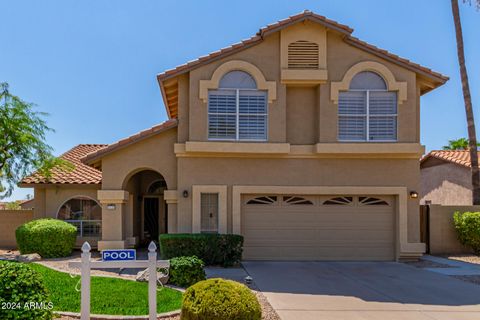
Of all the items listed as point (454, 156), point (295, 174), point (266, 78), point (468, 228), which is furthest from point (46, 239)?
point (454, 156)

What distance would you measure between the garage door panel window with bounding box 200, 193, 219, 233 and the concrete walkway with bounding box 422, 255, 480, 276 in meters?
7.12

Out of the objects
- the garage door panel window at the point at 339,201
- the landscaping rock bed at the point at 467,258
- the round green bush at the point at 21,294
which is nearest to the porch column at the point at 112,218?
the garage door panel window at the point at 339,201

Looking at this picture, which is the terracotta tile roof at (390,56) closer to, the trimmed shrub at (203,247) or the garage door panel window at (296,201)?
the garage door panel window at (296,201)

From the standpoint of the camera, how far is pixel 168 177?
15.9 metres

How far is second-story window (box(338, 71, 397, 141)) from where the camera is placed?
52.3 feet

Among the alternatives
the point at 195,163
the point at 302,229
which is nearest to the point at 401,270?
the point at 302,229

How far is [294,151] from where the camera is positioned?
15.7 m

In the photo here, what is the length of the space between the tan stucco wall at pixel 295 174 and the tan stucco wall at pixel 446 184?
33.2 feet

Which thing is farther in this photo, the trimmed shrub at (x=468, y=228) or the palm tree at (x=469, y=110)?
the palm tree at (x=469, y=110)

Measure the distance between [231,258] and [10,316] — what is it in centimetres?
848

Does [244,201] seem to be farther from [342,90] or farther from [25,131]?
[25,131]

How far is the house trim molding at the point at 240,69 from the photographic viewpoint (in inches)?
613

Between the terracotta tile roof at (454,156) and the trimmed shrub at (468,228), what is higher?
the terracotta tile roof at (454,156)

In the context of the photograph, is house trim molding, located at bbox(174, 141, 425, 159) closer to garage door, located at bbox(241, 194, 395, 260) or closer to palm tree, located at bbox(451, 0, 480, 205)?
garage door, located at bbox(241, 194, 395, 260)
